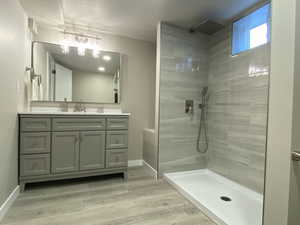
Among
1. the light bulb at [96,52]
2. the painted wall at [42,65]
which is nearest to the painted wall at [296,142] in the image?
the light bulb at [96,52]

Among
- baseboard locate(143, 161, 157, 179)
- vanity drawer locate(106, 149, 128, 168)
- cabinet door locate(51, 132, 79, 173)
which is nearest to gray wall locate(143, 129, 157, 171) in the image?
baseboard locate(143, 161, 157, 179)

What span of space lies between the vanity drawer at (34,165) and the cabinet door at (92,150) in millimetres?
417

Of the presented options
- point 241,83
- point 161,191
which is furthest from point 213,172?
point 241,83

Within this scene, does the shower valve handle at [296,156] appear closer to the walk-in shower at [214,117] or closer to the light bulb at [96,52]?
the walk-in shower at [214,117]

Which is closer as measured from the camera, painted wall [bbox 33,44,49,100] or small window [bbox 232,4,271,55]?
small window [bbox 232,4,271,55]

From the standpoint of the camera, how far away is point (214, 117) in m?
2.76

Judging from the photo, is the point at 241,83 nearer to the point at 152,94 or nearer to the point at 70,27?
the point at 152,94

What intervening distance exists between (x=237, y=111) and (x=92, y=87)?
231cm

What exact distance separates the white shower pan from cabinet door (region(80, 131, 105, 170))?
1022 mm

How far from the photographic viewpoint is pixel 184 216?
1.71 m

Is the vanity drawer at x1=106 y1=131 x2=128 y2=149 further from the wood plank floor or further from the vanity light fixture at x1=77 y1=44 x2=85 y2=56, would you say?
the vanity light fixture at x1=77 y1=44 x2=85 y2=56

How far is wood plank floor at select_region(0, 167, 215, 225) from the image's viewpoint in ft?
5.31

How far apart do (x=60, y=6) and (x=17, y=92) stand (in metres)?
1.18

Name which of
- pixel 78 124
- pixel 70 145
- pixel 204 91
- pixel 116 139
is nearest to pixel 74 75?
pixel 78 124
